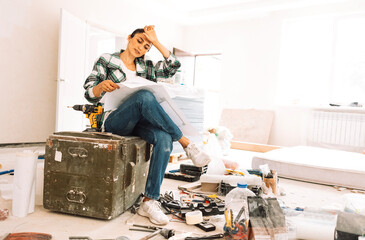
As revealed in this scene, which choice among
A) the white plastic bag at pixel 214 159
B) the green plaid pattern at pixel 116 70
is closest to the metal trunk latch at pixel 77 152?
the green plaid pattern at pixel 116 70

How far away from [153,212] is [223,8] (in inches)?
196

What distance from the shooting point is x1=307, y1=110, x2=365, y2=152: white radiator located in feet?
15.3

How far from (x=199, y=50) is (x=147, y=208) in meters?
5.47

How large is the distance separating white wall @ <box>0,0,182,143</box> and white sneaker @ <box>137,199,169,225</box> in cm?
297

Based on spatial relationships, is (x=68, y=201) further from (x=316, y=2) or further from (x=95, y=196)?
(x=316, y=2)

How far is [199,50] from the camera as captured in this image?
663 centimetres

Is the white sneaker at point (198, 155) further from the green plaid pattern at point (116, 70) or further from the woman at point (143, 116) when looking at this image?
the green plaid pattern at point (116, 70)

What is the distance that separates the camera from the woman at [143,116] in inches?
65.3

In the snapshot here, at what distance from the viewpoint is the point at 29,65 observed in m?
3.98

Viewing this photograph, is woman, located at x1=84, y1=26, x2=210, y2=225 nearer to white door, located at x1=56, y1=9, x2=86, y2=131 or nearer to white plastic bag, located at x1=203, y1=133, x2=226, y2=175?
white plastic bag, located at x1=203, y1=133, x2=226, y2=175

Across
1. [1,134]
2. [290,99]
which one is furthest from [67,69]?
[290,99]

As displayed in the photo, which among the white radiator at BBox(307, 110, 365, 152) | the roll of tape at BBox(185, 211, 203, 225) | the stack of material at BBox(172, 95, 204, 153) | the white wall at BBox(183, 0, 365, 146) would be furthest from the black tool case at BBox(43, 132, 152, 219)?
the white wall at BBox(183, 0, 365, 146)

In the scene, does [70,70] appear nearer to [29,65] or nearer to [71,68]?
[71,68]

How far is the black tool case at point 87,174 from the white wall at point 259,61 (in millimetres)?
4358
